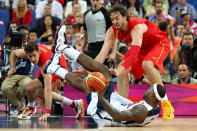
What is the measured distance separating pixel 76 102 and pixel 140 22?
6.41 ft

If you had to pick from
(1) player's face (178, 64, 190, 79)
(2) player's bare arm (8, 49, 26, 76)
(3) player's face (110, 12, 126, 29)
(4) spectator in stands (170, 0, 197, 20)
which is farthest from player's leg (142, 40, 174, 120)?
(4) spectator in stands (170, 0, 197, 20)

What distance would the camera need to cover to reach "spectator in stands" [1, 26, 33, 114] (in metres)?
8.18

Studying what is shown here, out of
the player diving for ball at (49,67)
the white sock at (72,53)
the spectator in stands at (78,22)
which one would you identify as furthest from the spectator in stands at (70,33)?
the white sock at (72,53)

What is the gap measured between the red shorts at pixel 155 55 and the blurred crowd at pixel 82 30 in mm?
709

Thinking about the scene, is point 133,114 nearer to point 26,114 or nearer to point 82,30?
point 26,114

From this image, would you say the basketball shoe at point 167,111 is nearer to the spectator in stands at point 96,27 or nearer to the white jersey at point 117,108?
the white jersey at point 117,108

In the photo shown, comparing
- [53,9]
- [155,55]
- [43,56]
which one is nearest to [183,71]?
[155,55]

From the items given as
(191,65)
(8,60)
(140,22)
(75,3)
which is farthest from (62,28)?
(75,3)

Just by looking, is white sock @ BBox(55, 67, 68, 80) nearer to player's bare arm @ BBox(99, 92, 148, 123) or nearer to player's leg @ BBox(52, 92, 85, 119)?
player's bare arm @ BBox(99, 92, 148, 123)

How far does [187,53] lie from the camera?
8.73m

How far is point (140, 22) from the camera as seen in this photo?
6145mm

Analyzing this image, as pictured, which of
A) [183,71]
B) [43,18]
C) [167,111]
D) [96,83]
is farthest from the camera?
[43,18]

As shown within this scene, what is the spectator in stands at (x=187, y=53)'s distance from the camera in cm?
862

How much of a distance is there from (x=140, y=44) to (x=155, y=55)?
2.76 ft
